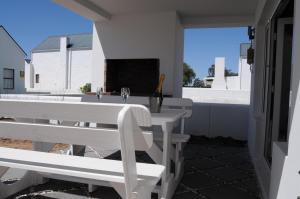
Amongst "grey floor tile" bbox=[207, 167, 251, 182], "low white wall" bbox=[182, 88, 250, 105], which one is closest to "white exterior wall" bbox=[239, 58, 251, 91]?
"low white wall" bbox=[182, 88, 250, 105]

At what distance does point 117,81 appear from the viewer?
625cm

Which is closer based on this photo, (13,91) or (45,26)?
(13,91)

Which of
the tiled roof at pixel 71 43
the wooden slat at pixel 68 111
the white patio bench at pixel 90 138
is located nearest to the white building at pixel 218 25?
the white patio bench at pixel 90 138

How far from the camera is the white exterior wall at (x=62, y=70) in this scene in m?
19.7

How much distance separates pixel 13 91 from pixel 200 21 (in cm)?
1178

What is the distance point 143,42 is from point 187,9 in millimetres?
1053

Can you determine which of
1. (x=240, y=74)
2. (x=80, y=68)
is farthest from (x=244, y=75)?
(x=80, y=68)

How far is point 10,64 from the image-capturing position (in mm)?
13984

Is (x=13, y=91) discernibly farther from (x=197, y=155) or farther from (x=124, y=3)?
(x=197, y=155)

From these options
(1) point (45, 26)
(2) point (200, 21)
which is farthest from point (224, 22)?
(1) point (45, 26)

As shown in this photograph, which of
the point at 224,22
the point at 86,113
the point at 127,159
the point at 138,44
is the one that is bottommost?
the point at 127,159

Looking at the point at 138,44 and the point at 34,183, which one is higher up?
the point at 138,44

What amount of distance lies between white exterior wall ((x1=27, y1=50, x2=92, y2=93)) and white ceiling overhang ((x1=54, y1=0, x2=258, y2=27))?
13.6 meters

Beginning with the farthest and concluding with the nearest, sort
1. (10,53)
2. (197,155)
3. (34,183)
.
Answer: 1. (10,53)
2. (197,155)
3. (34,183)
